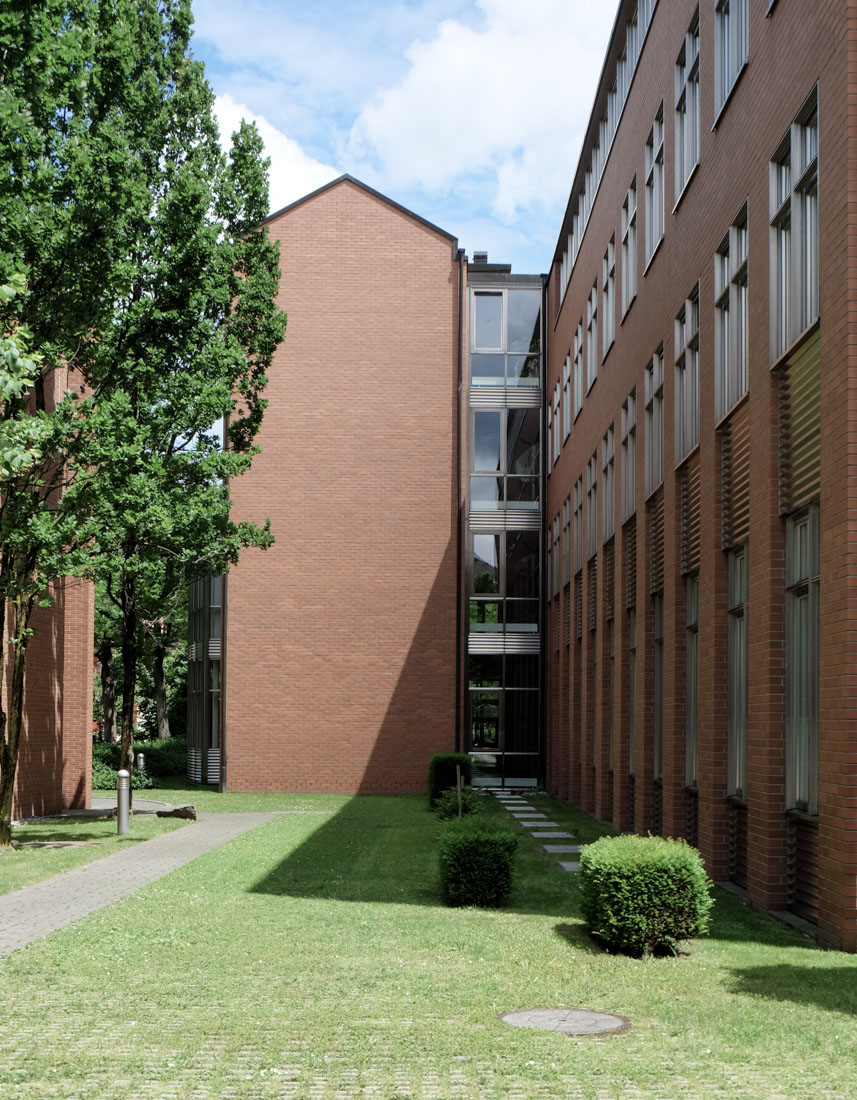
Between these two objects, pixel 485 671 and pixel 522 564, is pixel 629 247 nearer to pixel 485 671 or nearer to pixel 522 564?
pixel 522 564

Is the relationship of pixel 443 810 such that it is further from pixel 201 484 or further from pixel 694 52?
pixel 694 52

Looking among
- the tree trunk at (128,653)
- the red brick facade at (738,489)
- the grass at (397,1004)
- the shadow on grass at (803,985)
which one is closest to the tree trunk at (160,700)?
the tree trunk at (128,653)

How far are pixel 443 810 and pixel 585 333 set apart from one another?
11114 millimetres

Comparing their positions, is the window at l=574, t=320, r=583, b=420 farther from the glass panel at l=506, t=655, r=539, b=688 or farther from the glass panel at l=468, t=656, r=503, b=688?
the glass panel at l=506, t=655, r=539, b=688

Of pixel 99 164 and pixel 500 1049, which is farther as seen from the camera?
pixel 99 164

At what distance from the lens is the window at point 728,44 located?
1406cm

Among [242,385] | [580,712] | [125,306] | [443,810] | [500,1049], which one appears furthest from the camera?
[580,712]

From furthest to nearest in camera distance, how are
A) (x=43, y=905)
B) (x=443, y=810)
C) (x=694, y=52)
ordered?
(x=443, y=810)
(x=694, y=52)
(x=43, y=905)

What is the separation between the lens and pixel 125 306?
19969 mm

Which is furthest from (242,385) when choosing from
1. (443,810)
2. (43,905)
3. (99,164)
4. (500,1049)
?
(500,1049)

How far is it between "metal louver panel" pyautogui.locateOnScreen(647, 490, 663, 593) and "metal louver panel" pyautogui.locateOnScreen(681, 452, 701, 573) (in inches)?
74.0

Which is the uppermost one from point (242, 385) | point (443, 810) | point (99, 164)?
point (99, 164)

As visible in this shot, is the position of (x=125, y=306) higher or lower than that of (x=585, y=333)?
lower

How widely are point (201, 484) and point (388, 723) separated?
1527 cm
